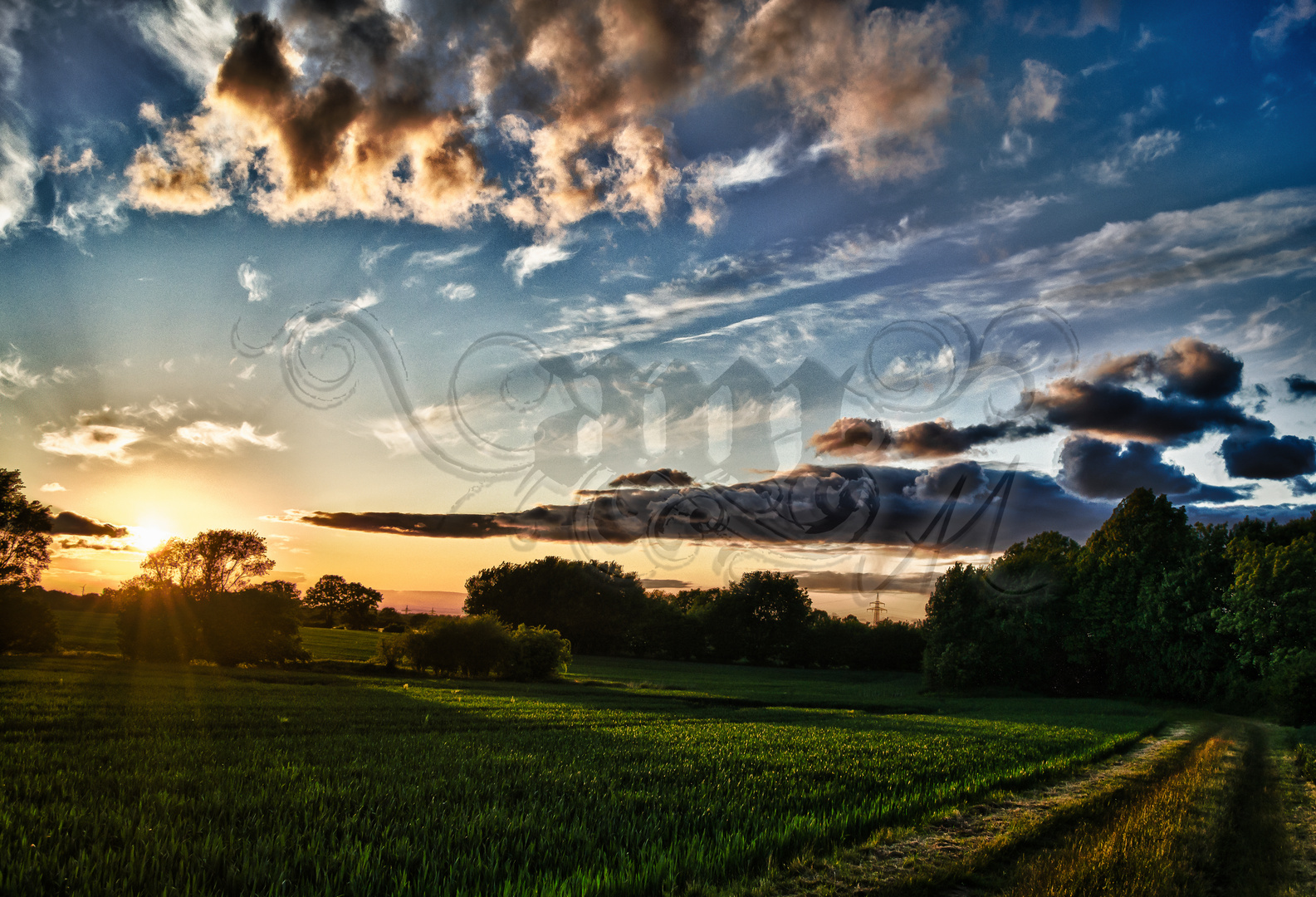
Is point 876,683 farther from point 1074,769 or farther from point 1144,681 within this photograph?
point 1074,769

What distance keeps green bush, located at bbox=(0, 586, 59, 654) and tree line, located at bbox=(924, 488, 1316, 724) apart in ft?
252

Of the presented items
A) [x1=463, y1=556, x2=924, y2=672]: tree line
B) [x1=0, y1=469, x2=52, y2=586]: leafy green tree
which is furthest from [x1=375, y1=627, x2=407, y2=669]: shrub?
[x1=463, y1=556, x2=924, y2=672]: tree line

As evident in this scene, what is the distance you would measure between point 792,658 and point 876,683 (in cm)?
3600

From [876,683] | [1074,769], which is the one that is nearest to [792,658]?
[876,683]

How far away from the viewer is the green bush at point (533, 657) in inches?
2168

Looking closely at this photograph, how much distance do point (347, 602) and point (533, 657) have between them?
331 feet

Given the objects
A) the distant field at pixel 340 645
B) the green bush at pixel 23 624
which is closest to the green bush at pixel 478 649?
the distant field at pixel 340 645

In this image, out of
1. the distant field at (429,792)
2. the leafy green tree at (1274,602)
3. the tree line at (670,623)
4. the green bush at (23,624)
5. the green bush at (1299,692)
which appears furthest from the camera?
the tree line at (670,623)

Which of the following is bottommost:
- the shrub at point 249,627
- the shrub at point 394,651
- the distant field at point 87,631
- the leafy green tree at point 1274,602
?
the distant field at point 87,631

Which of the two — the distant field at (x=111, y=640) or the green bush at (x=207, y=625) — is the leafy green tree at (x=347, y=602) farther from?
the green bush at (x=207, y=625)

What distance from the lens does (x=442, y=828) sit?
7.55m

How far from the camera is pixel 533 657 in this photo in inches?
2185

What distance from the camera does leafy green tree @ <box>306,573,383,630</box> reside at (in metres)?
136

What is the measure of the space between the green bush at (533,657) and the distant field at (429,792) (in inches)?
1260
